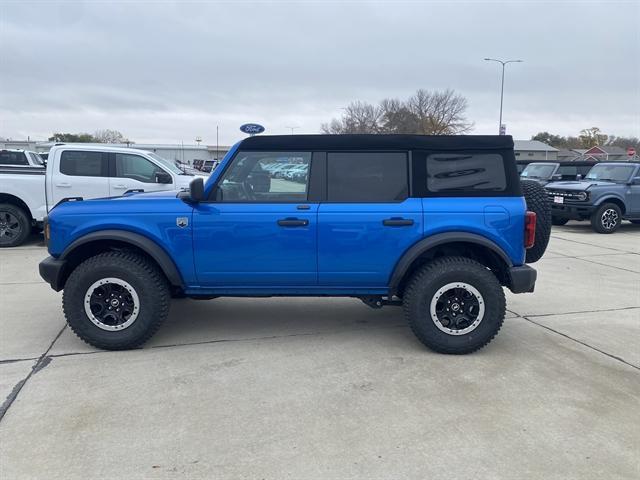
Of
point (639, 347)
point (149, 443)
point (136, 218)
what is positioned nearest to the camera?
point (149, 443)

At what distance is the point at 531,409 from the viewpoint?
3324 millimetres

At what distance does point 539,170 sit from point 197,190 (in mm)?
15769

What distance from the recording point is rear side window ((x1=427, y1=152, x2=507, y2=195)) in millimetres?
4227

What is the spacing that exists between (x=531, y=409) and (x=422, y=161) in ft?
6.81

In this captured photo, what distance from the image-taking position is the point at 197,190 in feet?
13.4

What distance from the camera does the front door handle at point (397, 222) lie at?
13.4 feet

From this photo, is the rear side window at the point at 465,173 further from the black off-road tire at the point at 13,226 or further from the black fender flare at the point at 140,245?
the black off-road tire at the point at 13,226

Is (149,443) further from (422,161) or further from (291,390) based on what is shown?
(422,161)

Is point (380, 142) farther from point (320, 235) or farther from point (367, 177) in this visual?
point (320, 235)

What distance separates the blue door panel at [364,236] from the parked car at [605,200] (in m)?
9.68

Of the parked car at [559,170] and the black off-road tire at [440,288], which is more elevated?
the parked car at [559,170]

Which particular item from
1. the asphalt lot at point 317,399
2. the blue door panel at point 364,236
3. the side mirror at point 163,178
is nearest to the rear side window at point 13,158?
the side mirror at point 163,178

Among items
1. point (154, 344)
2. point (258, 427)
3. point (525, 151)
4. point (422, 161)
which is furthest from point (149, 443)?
point (525, 151)

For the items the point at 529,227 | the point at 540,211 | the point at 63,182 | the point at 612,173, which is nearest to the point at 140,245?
the point at 529,227
